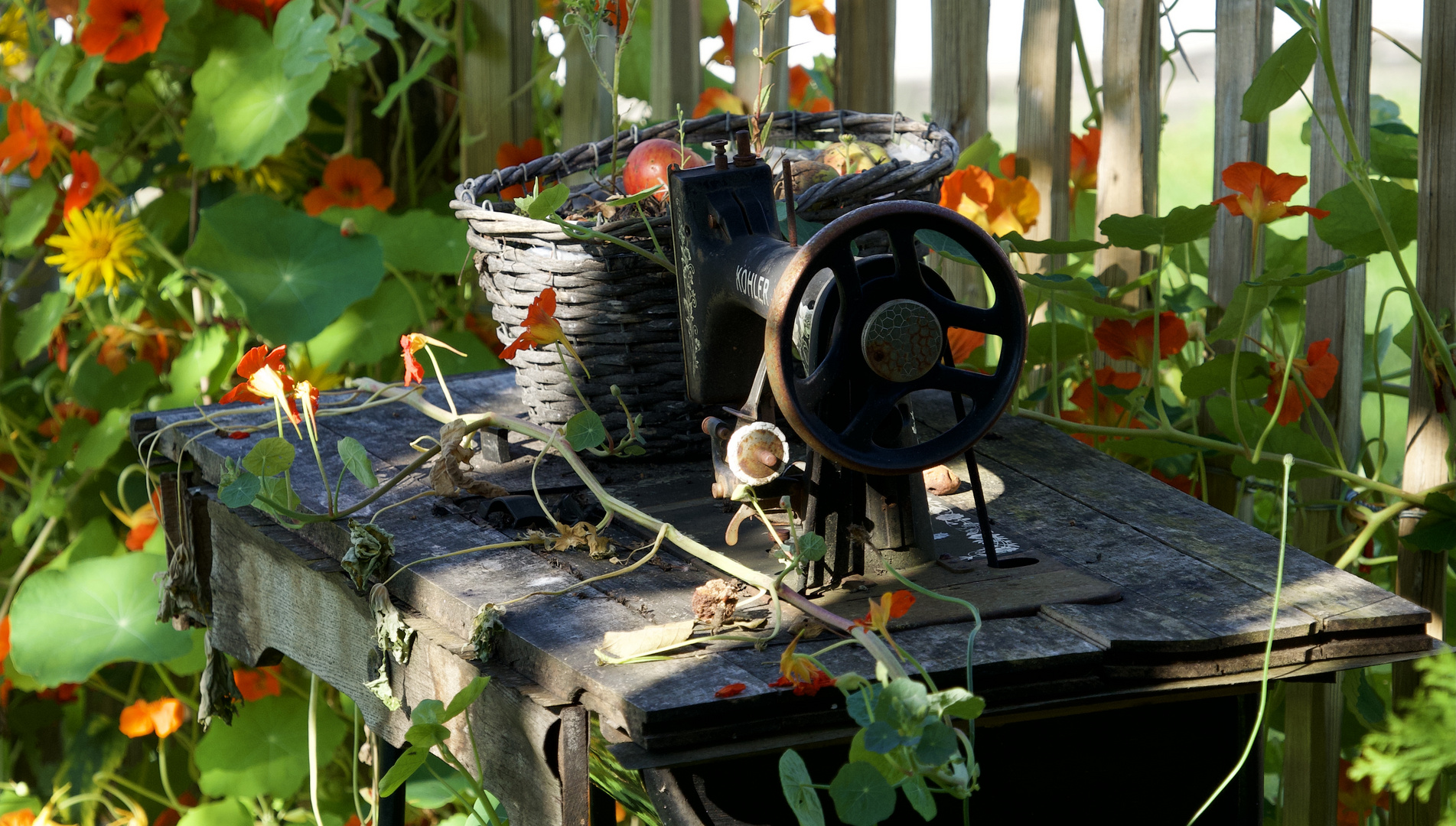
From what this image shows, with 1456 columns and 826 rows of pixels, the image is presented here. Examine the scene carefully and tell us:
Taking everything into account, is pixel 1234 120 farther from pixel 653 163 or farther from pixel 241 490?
pixel 241 490

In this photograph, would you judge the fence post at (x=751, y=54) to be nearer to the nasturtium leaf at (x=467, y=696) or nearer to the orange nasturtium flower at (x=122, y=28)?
the orange nasturtium flower at (x=122, y=28)

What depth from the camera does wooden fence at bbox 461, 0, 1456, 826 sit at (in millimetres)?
1175

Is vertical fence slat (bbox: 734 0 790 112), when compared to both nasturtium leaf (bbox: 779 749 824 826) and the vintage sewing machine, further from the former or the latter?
nasturtium leaf (bbox: 779 749 824 826)

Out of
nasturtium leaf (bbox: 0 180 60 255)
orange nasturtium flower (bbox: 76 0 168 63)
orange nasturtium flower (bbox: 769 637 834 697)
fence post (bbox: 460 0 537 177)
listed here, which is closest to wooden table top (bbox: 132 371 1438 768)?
orange nasturtium flower (bbox: 769 637 834 697)

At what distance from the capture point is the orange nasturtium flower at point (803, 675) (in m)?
0.73

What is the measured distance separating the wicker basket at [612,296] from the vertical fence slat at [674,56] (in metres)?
0.65

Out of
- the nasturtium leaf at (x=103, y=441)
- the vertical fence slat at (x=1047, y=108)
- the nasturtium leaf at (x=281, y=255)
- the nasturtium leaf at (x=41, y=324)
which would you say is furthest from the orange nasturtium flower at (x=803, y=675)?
the nasturtium leaf at (x=41, y=324)

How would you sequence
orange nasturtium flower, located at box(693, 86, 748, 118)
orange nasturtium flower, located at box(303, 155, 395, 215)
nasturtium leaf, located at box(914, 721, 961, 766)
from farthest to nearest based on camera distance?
1. orange nasturtium flower, located at box(303, 155, 395, 215)
2. orange nasturtium flower, located at box(693, 86, 748, 118)
3. nasturtium leaf, located at box(914, 721, 961, 766)

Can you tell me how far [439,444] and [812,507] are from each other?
14.7 inches

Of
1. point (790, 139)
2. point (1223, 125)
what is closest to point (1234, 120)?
point (1223, 125)

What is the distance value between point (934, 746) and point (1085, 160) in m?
1.22

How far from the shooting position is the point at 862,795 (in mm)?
699

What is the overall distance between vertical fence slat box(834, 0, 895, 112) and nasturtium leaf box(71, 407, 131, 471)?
1.21m

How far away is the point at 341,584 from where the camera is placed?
1066mm
